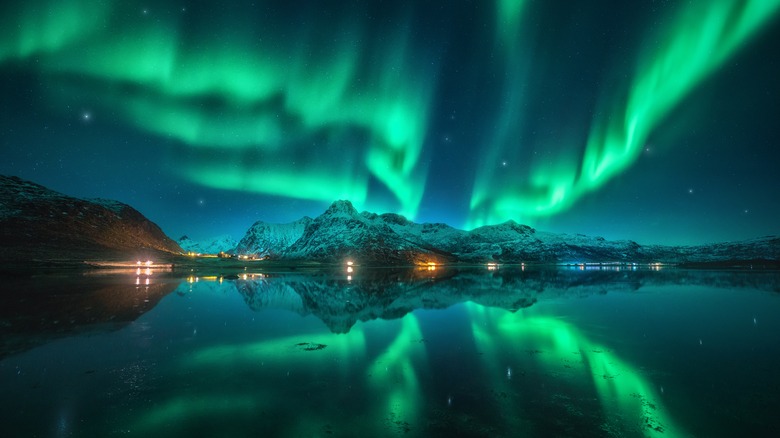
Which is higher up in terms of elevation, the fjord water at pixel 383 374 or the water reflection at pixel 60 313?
the water reflection at pixel 60 313

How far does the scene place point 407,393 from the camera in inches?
456

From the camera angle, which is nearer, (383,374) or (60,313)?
(383,374)

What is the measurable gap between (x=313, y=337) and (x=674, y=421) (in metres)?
15.6

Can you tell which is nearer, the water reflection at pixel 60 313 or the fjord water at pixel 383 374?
the fjord water at pixel 383 374

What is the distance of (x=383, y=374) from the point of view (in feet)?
44.5

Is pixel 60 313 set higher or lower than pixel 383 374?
higher

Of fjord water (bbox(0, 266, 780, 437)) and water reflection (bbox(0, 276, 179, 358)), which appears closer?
fjord water (bbox(0, 266, 780, 437))

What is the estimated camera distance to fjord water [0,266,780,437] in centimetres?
942

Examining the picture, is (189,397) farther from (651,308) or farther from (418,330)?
(651,308)

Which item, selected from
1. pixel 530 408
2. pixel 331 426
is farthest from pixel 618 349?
pixel 331 426

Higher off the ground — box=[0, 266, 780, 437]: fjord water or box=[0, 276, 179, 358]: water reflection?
box=[0, 276, 179, 358]: water reflection

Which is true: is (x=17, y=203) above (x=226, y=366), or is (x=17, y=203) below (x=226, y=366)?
above

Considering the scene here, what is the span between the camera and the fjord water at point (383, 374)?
30.9 ft

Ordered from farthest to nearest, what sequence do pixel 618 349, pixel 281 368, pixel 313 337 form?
pixel 313 337, pixel 618 349, pixel 281 368
